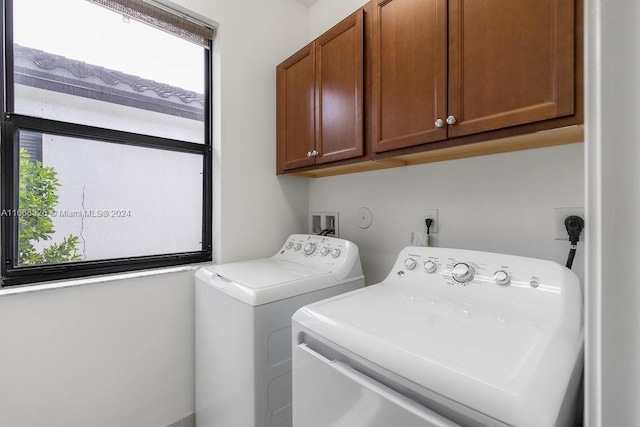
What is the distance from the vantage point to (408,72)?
115 centimetres

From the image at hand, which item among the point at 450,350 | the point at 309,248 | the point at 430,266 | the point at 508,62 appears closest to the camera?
the point at 450,350

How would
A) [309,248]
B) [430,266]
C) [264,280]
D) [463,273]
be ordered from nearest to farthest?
[463,273] → [430,266] → [264,280] → [309,248]

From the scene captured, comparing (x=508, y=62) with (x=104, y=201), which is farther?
(x=104, y=201)

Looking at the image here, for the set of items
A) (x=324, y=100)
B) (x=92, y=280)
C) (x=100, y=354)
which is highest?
(x=324, y=100)

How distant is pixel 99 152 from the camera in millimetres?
1417

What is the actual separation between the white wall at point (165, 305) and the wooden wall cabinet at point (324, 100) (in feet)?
0.54

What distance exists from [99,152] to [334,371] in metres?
1.51

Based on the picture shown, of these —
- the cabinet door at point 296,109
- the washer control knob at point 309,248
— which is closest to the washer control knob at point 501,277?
the washer control knob at point 309,248

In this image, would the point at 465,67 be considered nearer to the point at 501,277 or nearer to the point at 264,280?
the point at 501,277

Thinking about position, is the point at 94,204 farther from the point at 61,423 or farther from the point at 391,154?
the point at 391,154

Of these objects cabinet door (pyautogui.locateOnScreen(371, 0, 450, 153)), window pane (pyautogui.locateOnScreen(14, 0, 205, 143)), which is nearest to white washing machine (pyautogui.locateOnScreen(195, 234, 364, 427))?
cabinet door (pyautogui.locateOnScreen(371, 0, 450, 153))

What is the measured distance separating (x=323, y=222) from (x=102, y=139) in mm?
1330

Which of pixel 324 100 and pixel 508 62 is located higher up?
pixel 324 100

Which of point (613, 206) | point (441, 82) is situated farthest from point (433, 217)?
point (613, 206)
